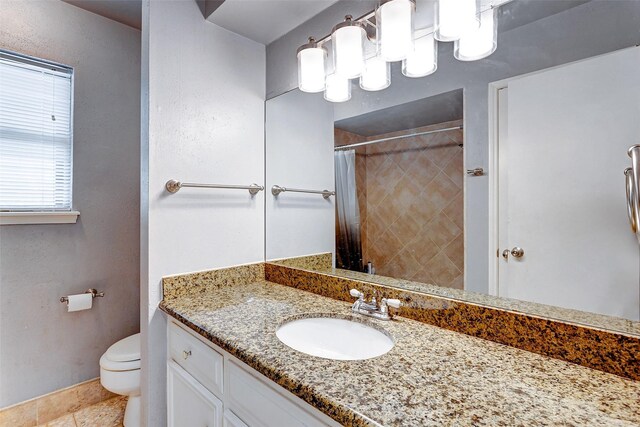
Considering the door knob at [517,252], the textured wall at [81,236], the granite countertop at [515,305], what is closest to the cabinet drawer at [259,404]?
the granite countertop at [515,305]

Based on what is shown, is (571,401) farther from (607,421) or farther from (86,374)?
(86,374)

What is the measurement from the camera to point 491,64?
102 centimetres

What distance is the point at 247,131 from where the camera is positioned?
1.69 m

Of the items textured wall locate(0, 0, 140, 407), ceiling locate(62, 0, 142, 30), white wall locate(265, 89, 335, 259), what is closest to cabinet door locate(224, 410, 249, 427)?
white wall locate(265, 89, 335, 259)

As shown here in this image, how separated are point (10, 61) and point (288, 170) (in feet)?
5.63

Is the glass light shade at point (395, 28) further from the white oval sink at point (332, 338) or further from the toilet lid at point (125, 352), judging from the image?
the toilet lid at point (125, 352)

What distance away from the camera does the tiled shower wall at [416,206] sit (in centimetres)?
110

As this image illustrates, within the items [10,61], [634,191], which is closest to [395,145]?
[634,191]

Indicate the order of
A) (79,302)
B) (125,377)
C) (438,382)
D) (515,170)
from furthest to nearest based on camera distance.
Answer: (79,302)
(125,377)
(515,170)
(438,382)

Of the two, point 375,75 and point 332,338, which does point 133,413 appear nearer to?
point 332,338

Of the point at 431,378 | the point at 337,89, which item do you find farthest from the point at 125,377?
the point at 337,89

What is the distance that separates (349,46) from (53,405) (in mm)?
2564

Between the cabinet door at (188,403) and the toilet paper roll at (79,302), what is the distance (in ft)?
3.40

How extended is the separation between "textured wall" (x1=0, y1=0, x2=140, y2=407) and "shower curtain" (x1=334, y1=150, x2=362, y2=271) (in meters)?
1.58
